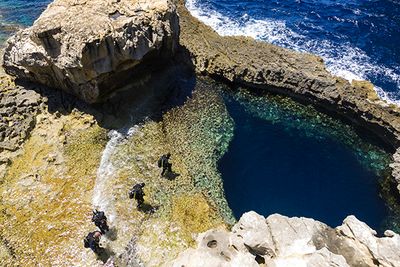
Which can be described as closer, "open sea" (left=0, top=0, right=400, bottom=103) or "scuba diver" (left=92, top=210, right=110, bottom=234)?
"scuba diver" (left=92, top=210, right=110, bottom=234)

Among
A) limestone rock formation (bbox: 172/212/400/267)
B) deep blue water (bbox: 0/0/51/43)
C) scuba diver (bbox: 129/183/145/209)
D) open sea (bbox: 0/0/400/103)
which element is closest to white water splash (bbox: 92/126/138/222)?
scuba diver (bbox: 129/183/145/209)

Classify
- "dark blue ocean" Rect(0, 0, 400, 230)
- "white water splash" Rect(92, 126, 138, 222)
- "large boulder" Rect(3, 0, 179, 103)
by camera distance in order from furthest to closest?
"large boulder" Rect(3, 0, 179, 103) → "dark blue ocean" Rect(0, 0, 400, 230) → "white water splash" Rect(92, 126, 138, 222)

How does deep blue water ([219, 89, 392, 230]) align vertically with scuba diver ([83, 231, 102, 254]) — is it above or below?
below

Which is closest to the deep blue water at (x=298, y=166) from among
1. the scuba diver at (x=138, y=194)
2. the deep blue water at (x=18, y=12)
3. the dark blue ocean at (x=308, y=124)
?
the dark blue ocean at (x=308, y=124)

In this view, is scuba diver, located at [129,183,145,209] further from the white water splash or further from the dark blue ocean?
the dark blue ocean

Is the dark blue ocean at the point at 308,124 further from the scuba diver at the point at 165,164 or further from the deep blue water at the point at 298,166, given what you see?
the scuba diver at the point at 165,164

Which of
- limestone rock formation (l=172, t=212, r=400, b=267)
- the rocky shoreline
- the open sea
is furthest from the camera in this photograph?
the open sea

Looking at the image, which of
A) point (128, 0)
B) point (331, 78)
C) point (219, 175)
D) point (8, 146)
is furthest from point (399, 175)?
point (8, 146)

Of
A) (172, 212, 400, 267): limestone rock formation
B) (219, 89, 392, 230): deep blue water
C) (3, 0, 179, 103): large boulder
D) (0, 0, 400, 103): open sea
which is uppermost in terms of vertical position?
(3, 0, 179, 103): large boulder
